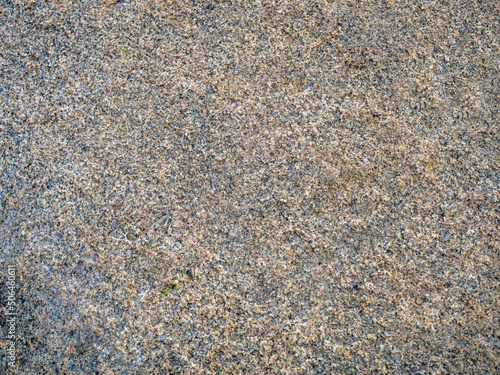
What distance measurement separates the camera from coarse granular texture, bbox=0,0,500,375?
4.15 ft

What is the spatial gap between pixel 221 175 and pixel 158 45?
548 millimetres

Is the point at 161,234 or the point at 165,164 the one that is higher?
the point at 165,164

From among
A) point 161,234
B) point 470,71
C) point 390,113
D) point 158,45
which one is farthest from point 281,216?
point 470,71

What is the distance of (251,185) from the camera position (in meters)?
1.31

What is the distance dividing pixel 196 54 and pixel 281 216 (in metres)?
0.68

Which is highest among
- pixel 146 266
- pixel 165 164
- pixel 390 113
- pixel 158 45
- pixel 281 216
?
pixel 158 45

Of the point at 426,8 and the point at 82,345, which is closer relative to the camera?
the point at 82,345

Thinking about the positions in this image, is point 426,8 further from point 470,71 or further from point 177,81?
point 177,81

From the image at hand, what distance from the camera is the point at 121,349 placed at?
1250 millimetres

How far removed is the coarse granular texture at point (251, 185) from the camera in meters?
1.27

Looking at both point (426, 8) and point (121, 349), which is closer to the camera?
point (121, 349)

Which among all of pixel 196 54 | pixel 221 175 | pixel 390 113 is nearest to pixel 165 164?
pixel 221 175

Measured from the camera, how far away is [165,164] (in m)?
1.31

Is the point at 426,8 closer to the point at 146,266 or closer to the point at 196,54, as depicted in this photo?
the point at 196,54
